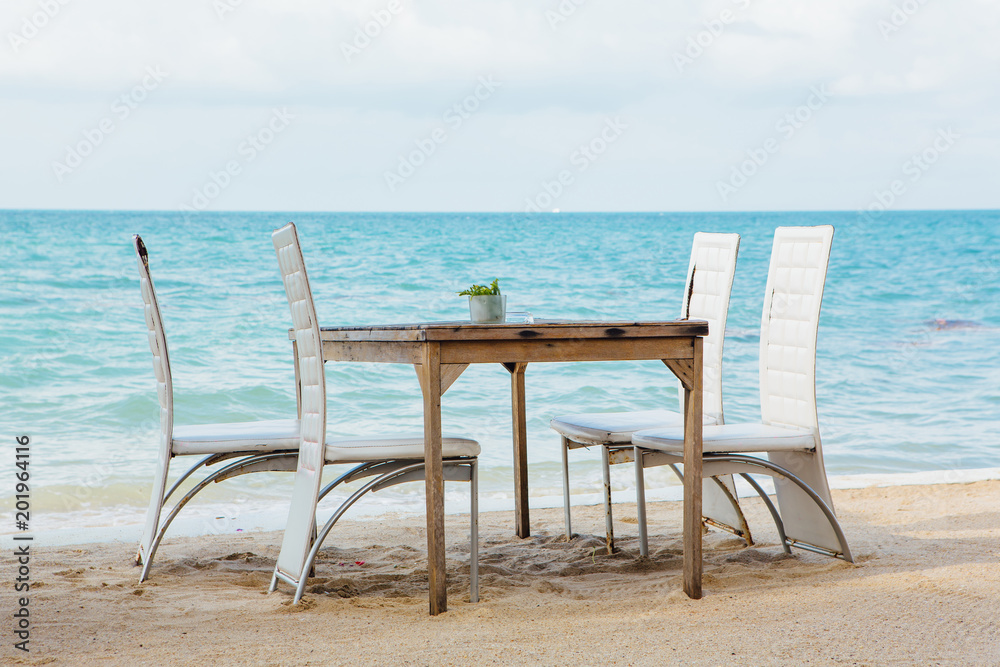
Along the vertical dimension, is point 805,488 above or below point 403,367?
below

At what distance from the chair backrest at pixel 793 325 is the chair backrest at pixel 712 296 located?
0.21 metres

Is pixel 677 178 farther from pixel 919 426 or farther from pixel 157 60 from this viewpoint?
pixel 919 426

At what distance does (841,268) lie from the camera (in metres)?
17.6

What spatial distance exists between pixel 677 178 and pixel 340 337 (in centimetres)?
1929

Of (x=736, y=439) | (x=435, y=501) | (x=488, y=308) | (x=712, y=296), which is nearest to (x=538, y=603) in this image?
(x=435, y=501)

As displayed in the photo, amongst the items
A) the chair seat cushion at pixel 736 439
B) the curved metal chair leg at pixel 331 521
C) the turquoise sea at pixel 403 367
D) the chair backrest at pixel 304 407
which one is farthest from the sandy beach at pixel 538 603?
the turquoise sea at pixel 403 367

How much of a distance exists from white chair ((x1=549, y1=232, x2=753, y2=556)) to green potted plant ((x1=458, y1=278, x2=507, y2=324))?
0.62 m

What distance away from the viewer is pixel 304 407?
2.61 meters

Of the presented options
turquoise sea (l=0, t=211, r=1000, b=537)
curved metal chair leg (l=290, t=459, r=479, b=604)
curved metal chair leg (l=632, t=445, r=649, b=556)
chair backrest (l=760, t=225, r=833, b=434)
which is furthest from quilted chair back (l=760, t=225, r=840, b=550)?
curved metal chair leg (l=290, t=459, r=479, b=604)

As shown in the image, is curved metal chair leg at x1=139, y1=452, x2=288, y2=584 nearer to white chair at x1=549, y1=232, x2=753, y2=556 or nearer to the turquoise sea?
the turquoise sea

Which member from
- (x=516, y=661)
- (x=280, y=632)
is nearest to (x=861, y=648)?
(x=516, y=661)

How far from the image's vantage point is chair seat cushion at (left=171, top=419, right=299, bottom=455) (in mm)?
2787

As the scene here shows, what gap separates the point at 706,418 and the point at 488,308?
1110 mm

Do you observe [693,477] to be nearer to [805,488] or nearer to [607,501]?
[805,488]
